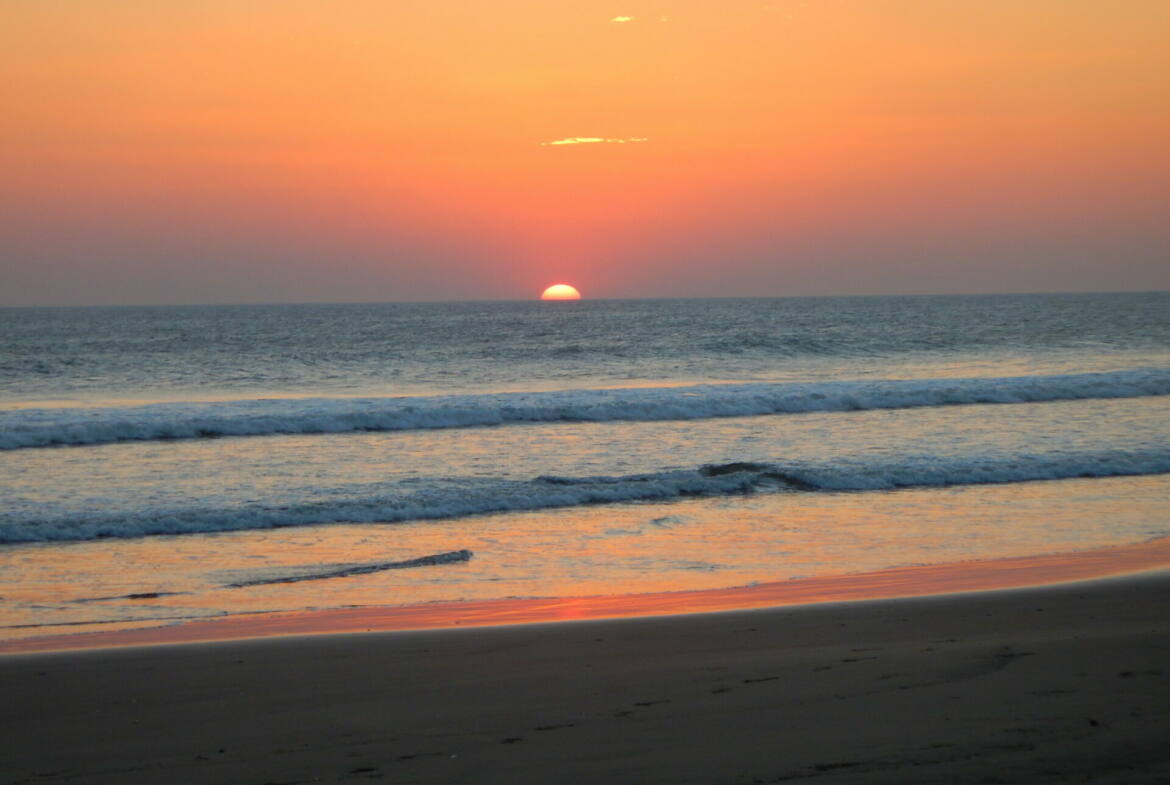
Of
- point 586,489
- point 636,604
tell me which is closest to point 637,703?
point 636,604

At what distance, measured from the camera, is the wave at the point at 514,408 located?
21.9 metres

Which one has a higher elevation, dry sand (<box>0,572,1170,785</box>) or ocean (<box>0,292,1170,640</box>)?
dry sand (<box>0,572,1170,785</box>)

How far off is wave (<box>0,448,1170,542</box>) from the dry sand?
5.53m

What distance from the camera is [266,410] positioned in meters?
24.8

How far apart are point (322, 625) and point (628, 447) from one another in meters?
12.0

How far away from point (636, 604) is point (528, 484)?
6721mm

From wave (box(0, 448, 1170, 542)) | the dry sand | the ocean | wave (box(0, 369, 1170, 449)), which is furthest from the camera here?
wave (box(0, 369, 1170, 449))

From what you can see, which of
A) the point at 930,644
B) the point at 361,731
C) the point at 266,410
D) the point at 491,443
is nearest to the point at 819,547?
the point at 930,644

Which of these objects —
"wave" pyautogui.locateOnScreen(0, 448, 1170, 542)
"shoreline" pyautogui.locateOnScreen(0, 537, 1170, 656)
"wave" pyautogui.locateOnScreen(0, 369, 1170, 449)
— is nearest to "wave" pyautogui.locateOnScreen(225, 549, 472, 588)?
"shoreline" pyautogui.locateOnScreen(0, 537, 1170, 656)

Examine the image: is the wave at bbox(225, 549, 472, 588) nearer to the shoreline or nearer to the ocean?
the ocean

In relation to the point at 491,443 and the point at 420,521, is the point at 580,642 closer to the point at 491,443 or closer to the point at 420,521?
the point at 420,521

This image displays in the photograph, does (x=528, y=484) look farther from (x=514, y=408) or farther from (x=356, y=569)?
(x=514, y=408)

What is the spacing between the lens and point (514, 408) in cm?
2522

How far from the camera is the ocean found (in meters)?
9.62
